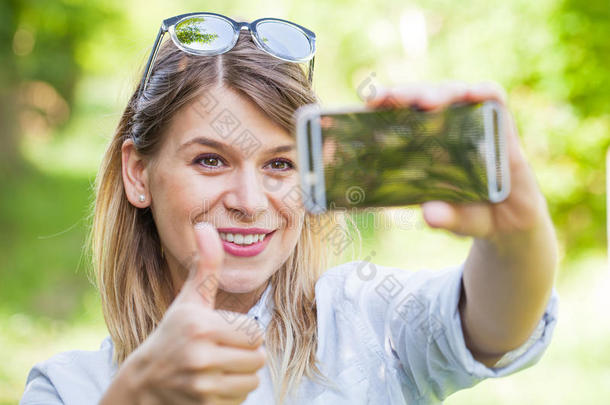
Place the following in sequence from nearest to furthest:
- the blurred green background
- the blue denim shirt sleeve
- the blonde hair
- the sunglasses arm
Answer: the blue denim shirt sleeve → the blonde hair → the sunglasses arm → the blurred green background

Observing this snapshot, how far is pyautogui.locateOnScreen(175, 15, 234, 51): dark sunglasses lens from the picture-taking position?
2121mm

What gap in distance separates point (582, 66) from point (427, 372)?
5.45 metres

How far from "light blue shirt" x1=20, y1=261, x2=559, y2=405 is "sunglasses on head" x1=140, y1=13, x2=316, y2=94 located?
77cm

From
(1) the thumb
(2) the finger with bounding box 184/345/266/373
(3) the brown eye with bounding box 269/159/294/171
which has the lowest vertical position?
(2) the finger with bounding box 184/345/266/373

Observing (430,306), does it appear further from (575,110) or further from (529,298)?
(575,110)

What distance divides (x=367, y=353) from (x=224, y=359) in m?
0.78

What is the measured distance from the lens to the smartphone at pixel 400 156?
1.23 metres

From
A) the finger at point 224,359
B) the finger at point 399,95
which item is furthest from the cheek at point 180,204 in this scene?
the finger at point 399,95

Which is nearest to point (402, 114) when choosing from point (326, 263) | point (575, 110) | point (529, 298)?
point (529, 298)

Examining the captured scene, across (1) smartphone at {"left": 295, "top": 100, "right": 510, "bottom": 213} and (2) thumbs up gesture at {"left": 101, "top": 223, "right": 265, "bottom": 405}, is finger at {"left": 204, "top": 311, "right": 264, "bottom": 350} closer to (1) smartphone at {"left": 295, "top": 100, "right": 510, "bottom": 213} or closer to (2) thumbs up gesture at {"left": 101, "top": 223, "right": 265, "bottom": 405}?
(2) thumbs up gesture at {"left": 101, "top": 223, "right": 265, "bottom": 405}

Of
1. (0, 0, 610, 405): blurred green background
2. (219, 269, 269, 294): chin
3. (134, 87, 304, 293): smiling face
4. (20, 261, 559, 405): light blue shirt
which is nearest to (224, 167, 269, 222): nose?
(134, 87, 304, 293): smiling face

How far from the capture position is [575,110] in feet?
21.1

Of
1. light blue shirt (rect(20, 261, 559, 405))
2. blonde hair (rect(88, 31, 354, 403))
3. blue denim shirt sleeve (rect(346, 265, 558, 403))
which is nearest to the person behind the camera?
blue denim shirt sleeve (rect(346, 265, 558, 403))

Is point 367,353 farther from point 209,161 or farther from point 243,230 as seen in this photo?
point 209,161
